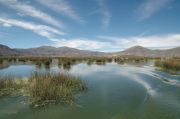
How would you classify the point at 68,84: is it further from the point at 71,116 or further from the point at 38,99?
the point at 71,116

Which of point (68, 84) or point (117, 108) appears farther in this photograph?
point (68, 84)

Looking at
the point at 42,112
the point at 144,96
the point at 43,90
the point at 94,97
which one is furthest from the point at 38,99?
the point at 144,96

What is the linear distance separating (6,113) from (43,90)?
5.75ft

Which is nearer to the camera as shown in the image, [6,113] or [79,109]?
[6,113]

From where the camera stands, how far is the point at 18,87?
10.8 metres

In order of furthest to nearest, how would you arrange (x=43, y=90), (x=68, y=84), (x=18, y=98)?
(x=68, y=84), (x=18, y=98), (x=43, y=90)

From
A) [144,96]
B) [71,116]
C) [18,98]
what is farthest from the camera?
[144,96]

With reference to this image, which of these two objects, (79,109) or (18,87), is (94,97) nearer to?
(79,109)

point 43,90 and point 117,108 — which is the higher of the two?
point 43,90

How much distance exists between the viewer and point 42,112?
7312mm

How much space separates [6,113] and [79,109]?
2.82 m

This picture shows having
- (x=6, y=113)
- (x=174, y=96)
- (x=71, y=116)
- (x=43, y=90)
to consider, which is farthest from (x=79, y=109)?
(x=174, y=96)

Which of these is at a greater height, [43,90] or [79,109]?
[43,90]

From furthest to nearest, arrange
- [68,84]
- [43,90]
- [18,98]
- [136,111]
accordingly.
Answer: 1. [68,84]
2. [18,98]
3. [43,90]
4. [136,111]
